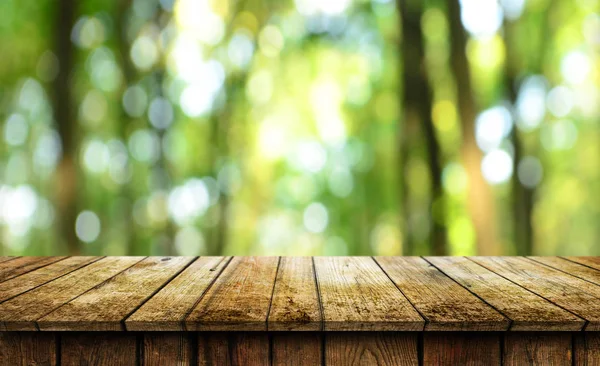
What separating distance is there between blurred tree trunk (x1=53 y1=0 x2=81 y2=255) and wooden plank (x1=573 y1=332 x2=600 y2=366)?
630 cm

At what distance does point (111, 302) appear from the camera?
1.50 m

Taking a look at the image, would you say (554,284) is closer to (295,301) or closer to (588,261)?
(588,261)

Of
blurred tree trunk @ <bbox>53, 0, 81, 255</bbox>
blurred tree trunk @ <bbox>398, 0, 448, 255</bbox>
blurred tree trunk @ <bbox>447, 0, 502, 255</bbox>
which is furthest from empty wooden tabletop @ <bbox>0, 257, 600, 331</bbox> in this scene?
blurred tree trunk @ <bbox>53, 0, 81, 255</bbox>

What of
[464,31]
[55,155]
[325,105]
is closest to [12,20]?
[55,155]

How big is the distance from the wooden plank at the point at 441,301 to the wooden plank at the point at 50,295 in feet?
3.13

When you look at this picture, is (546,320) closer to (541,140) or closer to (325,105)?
(541,140)

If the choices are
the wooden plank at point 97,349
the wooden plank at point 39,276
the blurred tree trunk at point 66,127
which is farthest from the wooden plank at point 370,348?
the blurred tree trunk at point 66,127

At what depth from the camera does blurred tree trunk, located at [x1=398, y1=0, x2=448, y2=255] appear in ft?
21.4

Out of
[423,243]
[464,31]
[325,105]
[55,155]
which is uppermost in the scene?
[464,31]

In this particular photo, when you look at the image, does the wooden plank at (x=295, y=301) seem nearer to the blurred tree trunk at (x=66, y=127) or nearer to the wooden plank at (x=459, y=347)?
the wooden plank at (x=459, y=347)

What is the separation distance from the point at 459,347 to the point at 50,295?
1.13 meters

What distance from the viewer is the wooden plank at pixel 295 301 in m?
1.34

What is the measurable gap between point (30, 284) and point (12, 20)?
669cm

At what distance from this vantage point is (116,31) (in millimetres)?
7379
